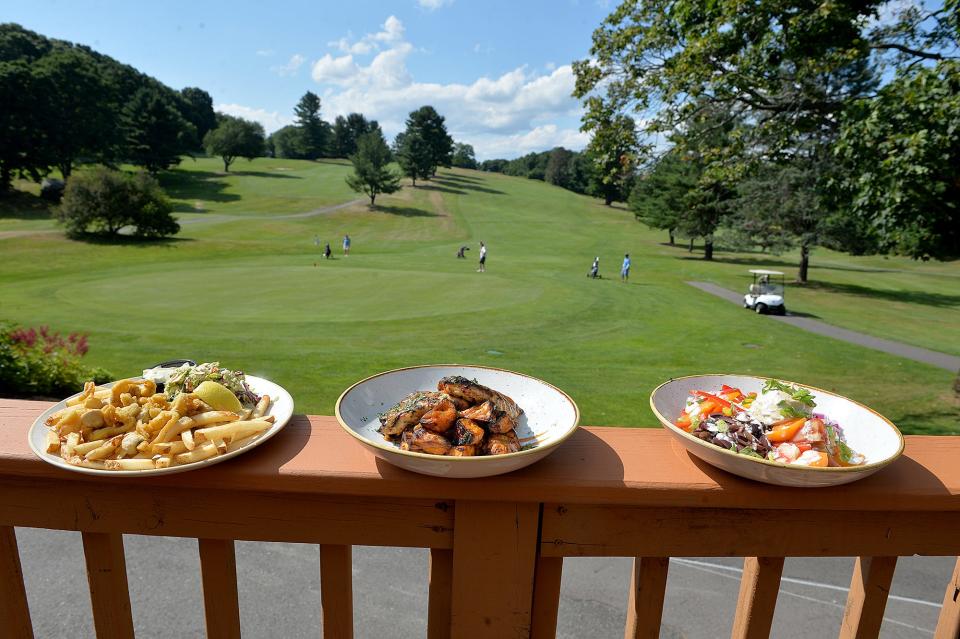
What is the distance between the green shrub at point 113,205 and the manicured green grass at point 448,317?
170 cm

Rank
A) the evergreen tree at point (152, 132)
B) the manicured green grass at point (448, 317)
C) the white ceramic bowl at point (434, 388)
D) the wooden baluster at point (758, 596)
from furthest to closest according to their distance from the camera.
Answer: the evergreen tree at point (152, 132) → the manicured green grass at point (448, 317) → the wooden baluster at point (758, 596) → the white ceramic bowl at point (434, 388)

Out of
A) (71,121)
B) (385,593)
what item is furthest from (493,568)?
(71,121)

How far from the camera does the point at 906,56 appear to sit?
8.82 m

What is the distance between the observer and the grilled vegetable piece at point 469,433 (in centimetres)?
128

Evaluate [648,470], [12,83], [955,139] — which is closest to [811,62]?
[955,139]

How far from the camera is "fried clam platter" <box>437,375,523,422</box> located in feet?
4.77

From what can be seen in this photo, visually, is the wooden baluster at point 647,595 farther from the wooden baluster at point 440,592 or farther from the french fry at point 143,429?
the french fry at point 143,429

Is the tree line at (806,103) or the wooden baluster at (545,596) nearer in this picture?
the wooden baluster at (545,596)

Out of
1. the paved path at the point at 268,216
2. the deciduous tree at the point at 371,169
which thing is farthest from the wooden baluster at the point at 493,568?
the deciduous tree at the point at 371,169

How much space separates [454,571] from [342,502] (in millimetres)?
314

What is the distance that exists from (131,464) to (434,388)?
2.70ft

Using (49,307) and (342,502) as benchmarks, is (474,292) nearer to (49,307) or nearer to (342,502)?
(49,307)

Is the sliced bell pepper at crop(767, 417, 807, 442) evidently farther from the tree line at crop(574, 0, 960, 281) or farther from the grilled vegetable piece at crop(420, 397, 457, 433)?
the tree line at crop(574, 0, 960, 281)

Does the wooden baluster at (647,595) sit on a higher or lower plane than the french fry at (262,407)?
lower
